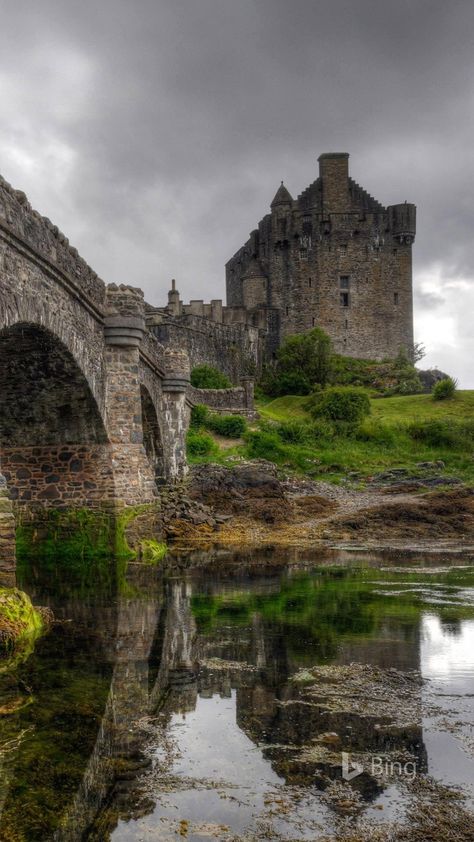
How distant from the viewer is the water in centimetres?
398

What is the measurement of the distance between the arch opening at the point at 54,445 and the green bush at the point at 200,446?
13.5 meters

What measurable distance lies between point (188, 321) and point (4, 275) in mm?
33341

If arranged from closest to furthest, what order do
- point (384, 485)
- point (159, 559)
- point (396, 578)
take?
1. point (396, 578)
2. point (159, 559)
3. point (384, 485)

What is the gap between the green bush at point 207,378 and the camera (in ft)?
131

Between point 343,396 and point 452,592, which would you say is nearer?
point 452,592

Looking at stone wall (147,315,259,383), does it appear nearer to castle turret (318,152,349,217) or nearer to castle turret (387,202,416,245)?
castle turret (318,152,349,217)

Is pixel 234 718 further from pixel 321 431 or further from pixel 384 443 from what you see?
pixel 321 431

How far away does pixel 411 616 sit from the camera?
937 centimetres

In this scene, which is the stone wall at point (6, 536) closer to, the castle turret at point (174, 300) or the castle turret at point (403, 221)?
the castle turret at point (174, 300)

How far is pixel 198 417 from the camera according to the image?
3247 cm

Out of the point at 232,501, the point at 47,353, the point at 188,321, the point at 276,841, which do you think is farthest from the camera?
the point at 188,321

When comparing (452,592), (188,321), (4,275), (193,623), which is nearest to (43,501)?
(4,275)

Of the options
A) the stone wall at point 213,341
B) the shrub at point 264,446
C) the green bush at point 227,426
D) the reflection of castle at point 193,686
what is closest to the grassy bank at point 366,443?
the shrub at point 264,446

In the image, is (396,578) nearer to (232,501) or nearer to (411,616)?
(411,616)
